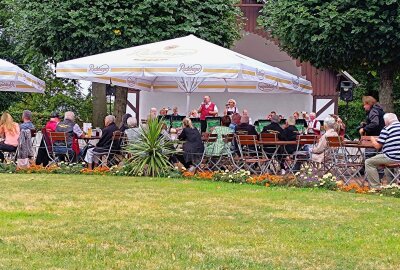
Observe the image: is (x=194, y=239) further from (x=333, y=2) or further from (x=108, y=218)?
(x=333, y=2)

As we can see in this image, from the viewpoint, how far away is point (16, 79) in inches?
671

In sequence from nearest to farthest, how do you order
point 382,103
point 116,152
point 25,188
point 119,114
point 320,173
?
point 25,188
point 320,173
point 116,152
point 382,103
point 119,114

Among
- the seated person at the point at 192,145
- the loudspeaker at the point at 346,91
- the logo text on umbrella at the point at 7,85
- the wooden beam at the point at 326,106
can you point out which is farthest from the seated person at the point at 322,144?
the wooden beam at the point at 326,106

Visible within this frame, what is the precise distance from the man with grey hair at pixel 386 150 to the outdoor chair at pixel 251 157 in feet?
7.13

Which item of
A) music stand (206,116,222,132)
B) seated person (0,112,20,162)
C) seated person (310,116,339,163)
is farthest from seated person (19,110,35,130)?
seated person (310,116,339,163)

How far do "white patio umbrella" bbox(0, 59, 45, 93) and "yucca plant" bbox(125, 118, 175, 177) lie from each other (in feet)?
11.9

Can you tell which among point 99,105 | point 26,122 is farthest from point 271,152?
point 99,105

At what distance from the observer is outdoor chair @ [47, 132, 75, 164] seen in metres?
15.6

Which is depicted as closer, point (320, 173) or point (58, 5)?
point (320, 173)

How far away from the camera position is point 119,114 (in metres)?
23.5

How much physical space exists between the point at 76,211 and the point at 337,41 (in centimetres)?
1056

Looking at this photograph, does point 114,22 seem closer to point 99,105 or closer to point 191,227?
point 99,105

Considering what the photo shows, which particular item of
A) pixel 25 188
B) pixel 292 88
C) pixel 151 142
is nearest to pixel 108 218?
pixel 25 188

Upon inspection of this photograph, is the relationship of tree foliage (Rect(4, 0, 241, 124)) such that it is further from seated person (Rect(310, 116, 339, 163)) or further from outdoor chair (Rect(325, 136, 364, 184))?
outdoor chair (Rect(325, 136, 364, 184))
